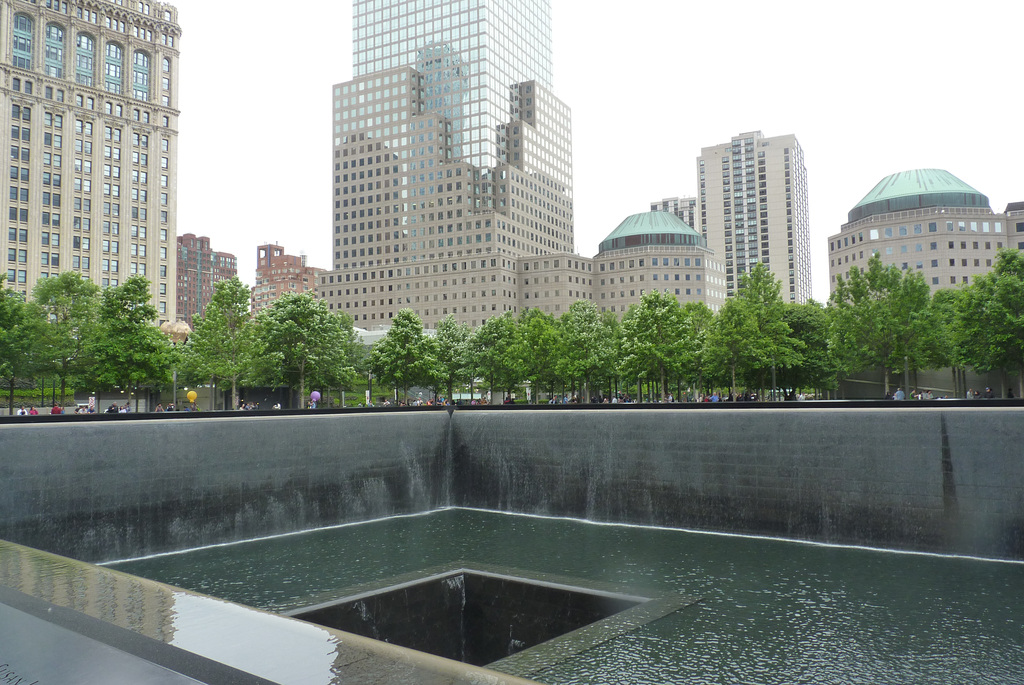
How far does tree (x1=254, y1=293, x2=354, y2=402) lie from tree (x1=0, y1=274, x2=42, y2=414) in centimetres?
1524

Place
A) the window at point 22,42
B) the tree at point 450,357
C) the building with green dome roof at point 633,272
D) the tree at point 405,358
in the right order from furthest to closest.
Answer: the building with green dome roof at point 633,272 < the window at point 22,42 < the tree at point 450,357 < the tree at point 405,358

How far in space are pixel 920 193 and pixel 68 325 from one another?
122188 mm

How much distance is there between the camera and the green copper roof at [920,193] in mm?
117312

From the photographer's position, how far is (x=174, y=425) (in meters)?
21.4

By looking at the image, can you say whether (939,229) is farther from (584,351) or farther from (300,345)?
(300,345)

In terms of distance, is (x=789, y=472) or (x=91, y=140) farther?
(x=91, y=140)

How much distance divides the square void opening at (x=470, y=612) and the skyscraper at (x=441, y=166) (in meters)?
129

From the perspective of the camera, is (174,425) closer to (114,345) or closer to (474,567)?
(474,567)

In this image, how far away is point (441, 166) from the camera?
15588 centimetres

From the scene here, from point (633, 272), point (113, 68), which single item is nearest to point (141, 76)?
point (113, 68)

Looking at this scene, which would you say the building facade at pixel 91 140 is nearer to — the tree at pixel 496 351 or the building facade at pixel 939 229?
the tree at pixel 496 351

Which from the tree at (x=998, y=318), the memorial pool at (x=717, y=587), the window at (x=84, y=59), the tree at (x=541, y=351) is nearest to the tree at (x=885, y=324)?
the tree at (x=998, y=318)

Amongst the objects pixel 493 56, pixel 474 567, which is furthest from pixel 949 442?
pixel 493 56

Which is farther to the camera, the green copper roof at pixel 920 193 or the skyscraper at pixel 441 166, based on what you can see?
the skyscraper at pixel 441 166
